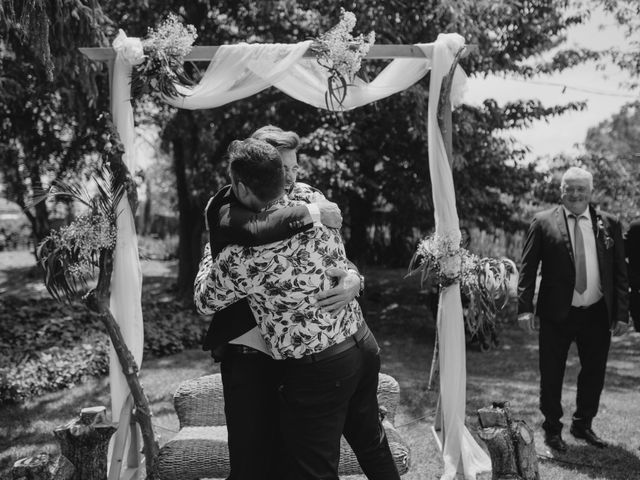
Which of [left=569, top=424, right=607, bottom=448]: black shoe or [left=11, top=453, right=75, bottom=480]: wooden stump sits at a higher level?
[left=11, top=453, right=75, bottom=480]: wooden stump


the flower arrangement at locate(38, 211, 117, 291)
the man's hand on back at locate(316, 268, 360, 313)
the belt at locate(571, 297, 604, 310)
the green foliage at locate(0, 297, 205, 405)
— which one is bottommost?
the green foliage at locate(0, 297, 205, 405)

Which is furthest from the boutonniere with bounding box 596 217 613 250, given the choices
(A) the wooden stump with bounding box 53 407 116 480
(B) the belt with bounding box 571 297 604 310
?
(A) the wooden stump with bounding box 53 407 116 480

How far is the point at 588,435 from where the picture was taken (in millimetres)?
5074

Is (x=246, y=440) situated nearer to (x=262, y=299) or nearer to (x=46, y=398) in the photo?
(x=262, y=299)

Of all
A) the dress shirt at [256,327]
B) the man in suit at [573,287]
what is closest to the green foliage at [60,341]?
the dress shirt at [256,327]

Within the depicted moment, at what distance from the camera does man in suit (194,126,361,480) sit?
262 cm

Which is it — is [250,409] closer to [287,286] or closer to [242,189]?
[287,286]

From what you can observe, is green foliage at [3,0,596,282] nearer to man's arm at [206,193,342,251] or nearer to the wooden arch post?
the wooden arch post

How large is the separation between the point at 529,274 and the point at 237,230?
3.11 m

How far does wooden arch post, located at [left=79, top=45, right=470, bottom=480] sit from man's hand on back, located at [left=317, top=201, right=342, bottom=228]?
8.02 feet

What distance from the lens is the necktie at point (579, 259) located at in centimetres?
484

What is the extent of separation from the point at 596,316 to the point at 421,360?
480cm

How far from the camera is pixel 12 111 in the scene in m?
11.6

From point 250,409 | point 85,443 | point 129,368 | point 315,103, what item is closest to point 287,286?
point 250,409
